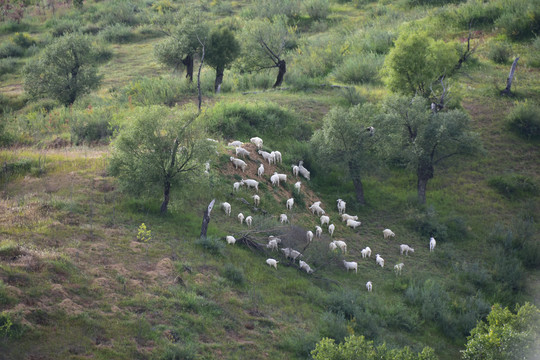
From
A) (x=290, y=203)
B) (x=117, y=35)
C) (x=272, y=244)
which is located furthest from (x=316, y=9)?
(x=272, y=244)

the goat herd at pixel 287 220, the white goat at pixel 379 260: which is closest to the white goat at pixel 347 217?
the goat herd at pixel 287 220

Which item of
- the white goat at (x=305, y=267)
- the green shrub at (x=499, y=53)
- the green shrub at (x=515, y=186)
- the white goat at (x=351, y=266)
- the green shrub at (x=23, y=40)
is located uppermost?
the green shrub at (x=499, y=53)

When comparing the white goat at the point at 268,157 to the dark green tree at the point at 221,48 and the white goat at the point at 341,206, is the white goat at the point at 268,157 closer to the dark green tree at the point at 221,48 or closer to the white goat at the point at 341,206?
the white goat at the point at 341,206

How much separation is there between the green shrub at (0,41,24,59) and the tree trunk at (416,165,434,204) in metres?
34.7

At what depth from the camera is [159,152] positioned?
1619 cm

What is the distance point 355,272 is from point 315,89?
19.2 metres

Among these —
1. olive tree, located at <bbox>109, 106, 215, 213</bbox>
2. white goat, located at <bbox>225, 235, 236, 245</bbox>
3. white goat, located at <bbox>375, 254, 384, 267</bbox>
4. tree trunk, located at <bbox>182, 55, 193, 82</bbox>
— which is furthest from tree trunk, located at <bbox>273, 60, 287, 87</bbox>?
white goat, located at <bbox>225, 235, 236, 245</bbox>

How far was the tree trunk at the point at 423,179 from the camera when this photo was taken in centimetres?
2341

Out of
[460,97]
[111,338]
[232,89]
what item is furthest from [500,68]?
[111,338]

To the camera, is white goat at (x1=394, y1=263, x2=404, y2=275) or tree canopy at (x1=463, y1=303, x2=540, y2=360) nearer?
tree canopy at (x1=463, y1=303, x2=540, y2=360)

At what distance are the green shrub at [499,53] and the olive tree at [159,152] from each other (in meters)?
29.5

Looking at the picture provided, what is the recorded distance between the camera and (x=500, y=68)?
3666cm

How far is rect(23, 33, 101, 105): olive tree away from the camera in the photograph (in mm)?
29578

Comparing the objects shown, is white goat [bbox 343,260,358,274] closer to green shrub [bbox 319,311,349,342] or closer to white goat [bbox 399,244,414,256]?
white goat [bbox 399,244,414,256]
